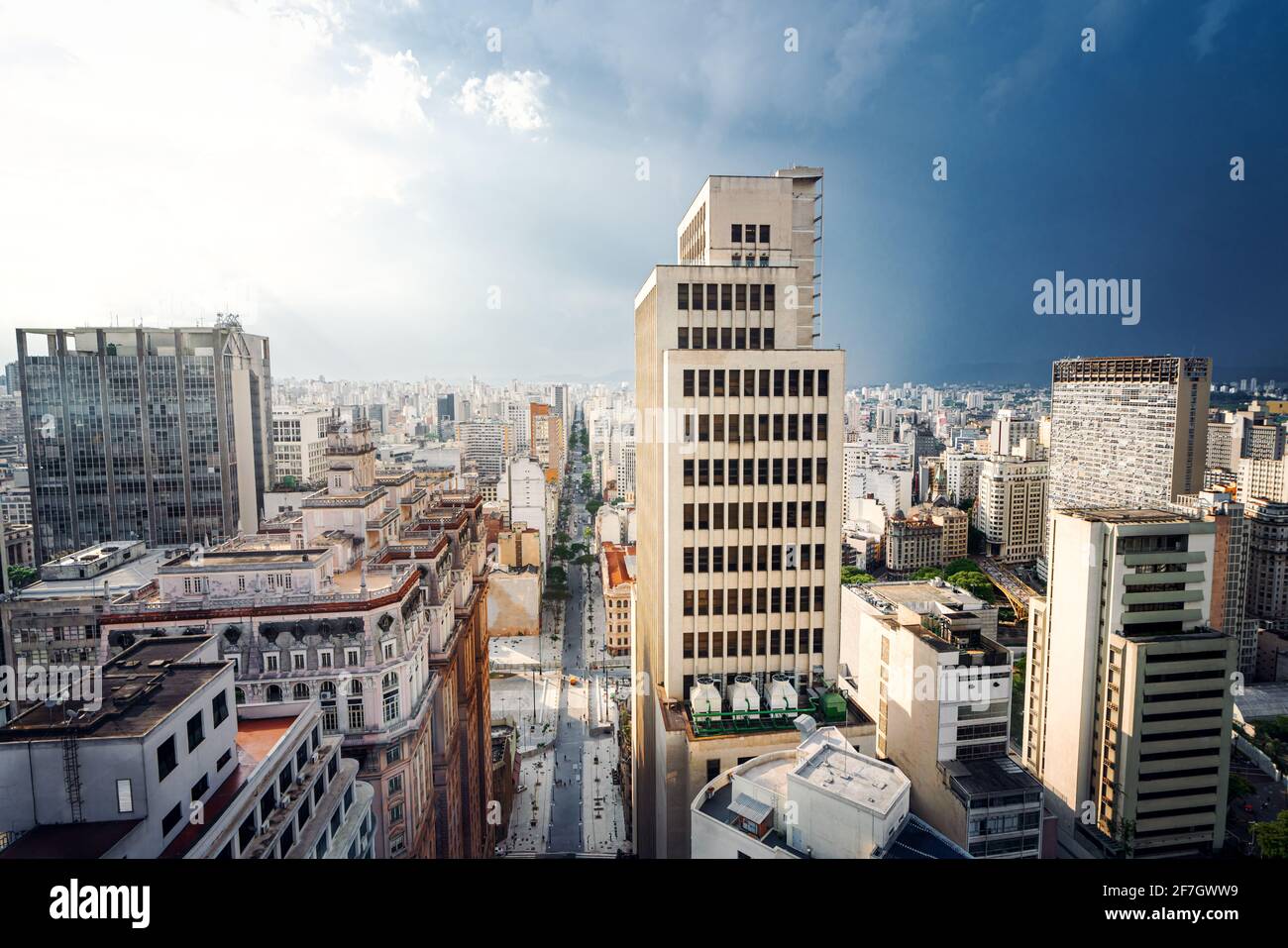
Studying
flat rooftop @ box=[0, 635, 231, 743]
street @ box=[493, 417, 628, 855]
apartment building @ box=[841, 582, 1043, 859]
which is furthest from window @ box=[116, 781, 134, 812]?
street @ box=[493, 417, 628, 855]

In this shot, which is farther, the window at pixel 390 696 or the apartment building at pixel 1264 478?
the apartment building at pixel 1264 478

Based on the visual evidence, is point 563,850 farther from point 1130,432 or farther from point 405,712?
point 1130,432

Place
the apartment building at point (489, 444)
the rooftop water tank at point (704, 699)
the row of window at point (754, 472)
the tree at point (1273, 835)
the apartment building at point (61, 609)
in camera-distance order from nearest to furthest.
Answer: the rooftop water tank at point (704, 699) → the row of window at point (754, 472) → the tree at point (1273, 835) → the apartment building at point (61, 609) → the apartment building at point (489, 444)

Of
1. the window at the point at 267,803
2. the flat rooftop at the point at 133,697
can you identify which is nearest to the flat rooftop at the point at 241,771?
the window at the point at 267,803

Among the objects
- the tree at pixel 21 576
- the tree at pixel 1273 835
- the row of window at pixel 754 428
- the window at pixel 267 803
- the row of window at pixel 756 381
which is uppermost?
the row of window at pixel 756 381

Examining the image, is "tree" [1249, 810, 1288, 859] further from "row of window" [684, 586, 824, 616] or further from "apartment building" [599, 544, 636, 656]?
"apartment building" [599, 544, 636, 656]

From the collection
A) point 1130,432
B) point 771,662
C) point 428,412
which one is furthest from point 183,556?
point 1130,432

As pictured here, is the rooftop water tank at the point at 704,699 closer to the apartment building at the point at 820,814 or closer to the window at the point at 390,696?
the apartment building at the point at 820,814

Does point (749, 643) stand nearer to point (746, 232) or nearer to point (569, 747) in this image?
point (746, 232)
